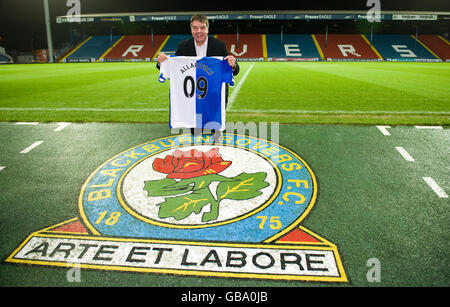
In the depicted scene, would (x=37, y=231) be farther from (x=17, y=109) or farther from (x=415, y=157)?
(x=17, y=109)

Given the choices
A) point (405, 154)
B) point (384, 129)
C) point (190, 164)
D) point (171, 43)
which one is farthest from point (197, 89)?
point (171, 43)

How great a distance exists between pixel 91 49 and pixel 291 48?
24.6 metres

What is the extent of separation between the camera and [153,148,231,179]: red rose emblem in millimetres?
2887

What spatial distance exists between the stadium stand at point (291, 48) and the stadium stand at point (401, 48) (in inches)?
297

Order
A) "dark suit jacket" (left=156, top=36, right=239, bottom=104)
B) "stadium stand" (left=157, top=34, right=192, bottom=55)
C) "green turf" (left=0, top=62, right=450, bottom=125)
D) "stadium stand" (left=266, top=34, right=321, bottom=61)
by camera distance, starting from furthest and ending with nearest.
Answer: "stadium stand" (left=157, top=34, right=192, bottom=55), "stadium stand" (left=266, top=34, right=321, bottom=61), "green turf" (left=0, top=62, right=450, bottom=125), "dark suit jacket" (left=156, top=36, right=239, bottom=104)

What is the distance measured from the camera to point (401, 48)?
31844 mm

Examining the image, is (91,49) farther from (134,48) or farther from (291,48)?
(291,48)

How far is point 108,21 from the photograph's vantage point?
33.1 metres

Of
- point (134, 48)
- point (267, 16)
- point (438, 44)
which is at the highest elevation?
point (267, 16)

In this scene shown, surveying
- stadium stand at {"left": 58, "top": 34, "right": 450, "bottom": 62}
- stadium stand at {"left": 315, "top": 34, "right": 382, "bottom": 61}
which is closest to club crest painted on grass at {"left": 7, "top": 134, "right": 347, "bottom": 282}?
stadium stand at {"left": 58, "top": 34, "right": 450, "bottom": 62}

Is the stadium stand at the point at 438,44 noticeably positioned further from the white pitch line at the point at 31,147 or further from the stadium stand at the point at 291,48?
the white pitch line at the point at 31,147

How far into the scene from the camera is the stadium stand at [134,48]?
105 ft

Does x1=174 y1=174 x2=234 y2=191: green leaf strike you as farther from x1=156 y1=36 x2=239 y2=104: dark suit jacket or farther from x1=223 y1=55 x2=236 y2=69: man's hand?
x1=156 y1=36 x2=239 y2=104: dark suit jacket
